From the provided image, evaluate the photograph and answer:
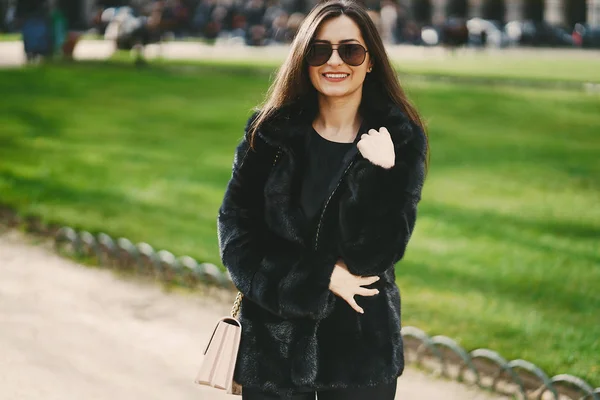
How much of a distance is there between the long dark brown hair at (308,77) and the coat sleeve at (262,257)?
0.41 feet

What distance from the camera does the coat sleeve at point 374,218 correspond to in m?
2.62

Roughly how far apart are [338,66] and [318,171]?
33 centimetres

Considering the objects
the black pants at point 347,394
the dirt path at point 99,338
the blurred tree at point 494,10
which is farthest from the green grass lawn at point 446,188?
the blurred tree at point 494,10

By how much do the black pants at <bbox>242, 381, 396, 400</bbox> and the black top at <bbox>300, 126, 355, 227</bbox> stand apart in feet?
1.71

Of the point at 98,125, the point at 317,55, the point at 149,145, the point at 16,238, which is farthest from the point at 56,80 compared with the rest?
the point at 317,55

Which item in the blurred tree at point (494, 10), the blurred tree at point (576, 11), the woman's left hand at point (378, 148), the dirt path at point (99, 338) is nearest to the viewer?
the woman's left hand at point (378, 148)

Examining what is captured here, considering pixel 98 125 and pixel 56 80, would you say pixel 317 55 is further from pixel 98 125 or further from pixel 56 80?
pixel 56 80

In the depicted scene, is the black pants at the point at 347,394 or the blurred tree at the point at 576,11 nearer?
the black pants at the point at 347,394

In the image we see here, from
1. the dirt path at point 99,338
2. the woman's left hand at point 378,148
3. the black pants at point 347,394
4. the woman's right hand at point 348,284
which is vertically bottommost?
the dirt path at point 99,338

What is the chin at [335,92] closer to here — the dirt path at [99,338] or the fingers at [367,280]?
the fingers at [367,280]

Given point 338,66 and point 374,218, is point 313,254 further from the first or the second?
point 338,66

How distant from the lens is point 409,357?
509cm

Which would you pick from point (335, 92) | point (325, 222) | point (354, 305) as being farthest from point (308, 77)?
point (354, 305)

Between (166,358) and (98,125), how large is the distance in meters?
9.70
